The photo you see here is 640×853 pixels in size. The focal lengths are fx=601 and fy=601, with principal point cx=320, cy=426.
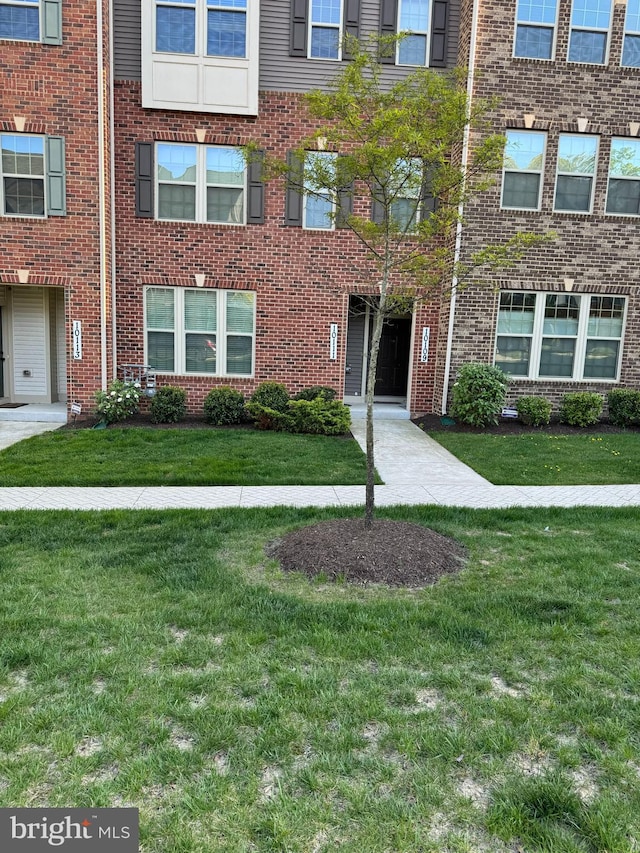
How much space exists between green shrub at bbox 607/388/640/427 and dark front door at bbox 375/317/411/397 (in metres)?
4.59

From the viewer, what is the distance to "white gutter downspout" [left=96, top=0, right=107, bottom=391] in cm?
1059

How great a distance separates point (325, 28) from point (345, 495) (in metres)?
9.61

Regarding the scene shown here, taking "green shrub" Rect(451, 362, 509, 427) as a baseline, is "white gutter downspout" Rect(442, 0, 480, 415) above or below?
above

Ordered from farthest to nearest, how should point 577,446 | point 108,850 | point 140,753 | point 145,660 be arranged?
point 577,446 < point 145,660 < point 140,753 < point 108,850

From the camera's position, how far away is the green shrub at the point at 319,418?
1067 centimetres

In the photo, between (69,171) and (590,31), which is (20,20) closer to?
(69,171)

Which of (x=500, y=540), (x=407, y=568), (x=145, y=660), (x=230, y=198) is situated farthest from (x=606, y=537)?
(x=230, y=198)

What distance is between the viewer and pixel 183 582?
439 centimetres

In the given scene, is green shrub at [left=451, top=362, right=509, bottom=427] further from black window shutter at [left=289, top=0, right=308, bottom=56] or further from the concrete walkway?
black window shutter at [left=289, top=0, right=308, bottom=56]

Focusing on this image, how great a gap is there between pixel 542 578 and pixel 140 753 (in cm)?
318

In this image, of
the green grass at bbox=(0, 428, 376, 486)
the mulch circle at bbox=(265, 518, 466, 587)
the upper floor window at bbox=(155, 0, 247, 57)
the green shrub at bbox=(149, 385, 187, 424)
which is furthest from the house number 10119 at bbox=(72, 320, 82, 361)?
the mulch circle at bbox=(265, 518, 466, 587)

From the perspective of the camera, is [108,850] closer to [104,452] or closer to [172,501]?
[172,501]

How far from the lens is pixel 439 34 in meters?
11.7

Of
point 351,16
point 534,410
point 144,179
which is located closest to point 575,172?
point 534,410
